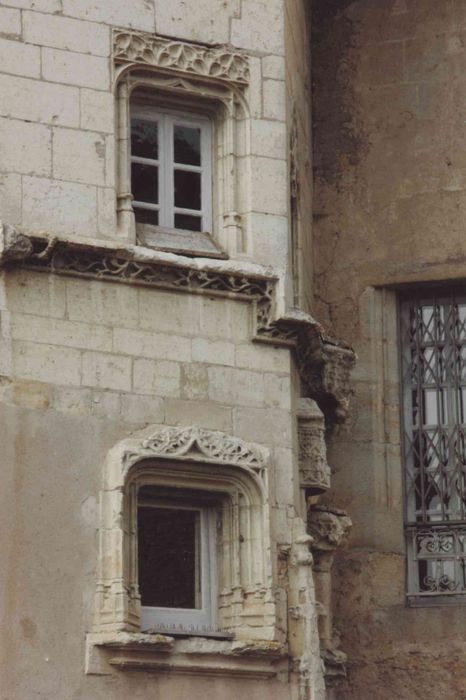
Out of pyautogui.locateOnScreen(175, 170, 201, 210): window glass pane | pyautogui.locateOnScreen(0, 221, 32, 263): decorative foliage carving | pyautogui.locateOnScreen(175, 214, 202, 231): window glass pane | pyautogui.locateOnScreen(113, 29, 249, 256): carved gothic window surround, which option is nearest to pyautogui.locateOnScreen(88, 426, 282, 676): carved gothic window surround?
pyautogui.locateOnScreen(0, 221, 32, 263): decorative foliage carving

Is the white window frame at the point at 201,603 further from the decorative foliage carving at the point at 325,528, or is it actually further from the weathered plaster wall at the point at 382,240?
the weathered plaster wall at the point at 382,240

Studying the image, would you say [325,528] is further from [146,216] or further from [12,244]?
[12,244]

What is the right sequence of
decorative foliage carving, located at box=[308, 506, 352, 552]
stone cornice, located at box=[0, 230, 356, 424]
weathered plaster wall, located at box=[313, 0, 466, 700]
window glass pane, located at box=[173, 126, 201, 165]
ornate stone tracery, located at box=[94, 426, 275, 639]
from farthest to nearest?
weathered plaster wall, located at box=[313, 0, 466, 700] → decorative foliage carving, located at box=[308, 506, 352, 552] → window glass pane, located at box=[173, 126, 201, 165] → stone cornice, located at box=[0, 230, 356, 424] → ornate stone tracery, located at box=[94, 426, 275, 639]

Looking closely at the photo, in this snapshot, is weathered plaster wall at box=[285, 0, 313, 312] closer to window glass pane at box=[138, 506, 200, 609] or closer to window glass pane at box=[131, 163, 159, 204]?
window glass pane at box=[131, 163, 159, 204]

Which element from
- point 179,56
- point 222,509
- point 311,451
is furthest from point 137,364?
point 179,56

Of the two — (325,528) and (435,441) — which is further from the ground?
(435,441)

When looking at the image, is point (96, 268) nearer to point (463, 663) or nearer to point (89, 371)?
point (89, 371)

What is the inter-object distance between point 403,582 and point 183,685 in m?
3.35

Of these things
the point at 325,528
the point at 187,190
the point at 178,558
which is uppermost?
the point at 187,190

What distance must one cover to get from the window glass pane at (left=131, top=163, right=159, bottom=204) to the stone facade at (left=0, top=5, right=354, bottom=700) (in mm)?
355

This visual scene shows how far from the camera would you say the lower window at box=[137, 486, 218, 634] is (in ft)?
58.5

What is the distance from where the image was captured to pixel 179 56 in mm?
18719

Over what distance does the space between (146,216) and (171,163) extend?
0.49m

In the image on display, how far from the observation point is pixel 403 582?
20.2 metres
